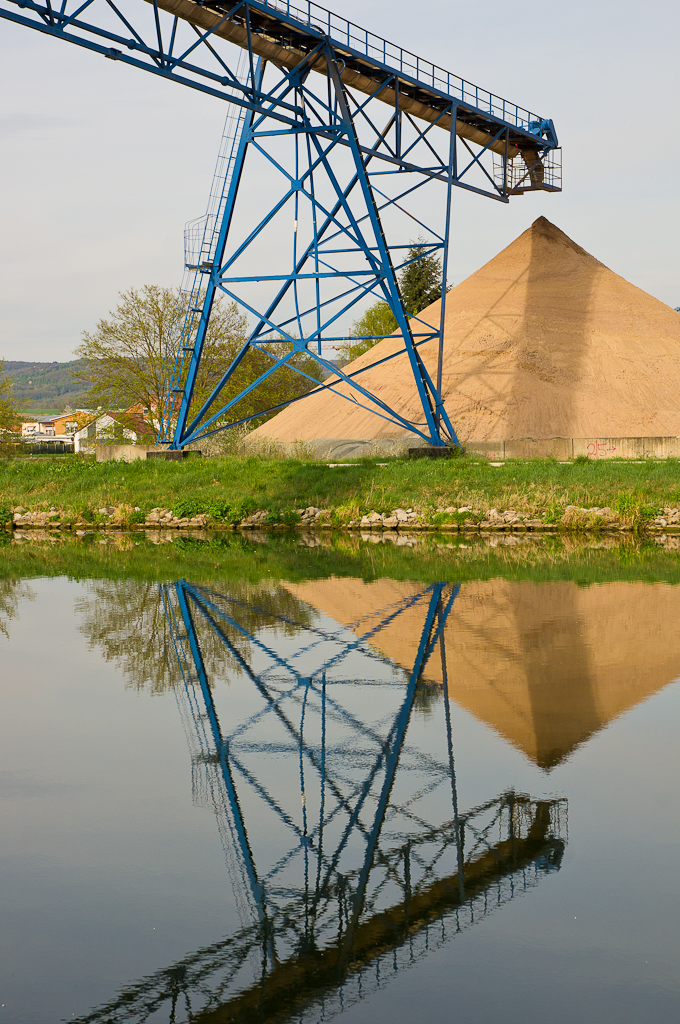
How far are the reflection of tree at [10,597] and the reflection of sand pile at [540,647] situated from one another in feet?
12.9

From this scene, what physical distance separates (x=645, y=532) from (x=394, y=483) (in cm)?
666

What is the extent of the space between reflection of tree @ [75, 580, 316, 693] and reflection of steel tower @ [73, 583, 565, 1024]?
537mm

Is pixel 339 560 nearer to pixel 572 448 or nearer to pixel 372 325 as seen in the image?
pixel 572 448

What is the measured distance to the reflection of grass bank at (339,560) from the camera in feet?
52.1

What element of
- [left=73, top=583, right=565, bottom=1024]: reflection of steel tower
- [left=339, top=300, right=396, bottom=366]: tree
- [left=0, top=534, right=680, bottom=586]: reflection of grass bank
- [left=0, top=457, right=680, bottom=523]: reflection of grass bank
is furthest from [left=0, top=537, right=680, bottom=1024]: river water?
[left=339, top=300, right=396, bottom=366]: tree

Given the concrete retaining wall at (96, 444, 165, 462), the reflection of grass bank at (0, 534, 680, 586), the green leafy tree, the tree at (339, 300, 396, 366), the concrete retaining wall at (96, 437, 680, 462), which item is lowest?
the reflection of grass bank at (0, 534, 680, 586)

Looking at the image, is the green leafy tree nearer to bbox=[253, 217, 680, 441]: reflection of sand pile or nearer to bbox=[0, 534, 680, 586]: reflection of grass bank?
bbox=[253, 217, 680, 441]: reflection of sand pile

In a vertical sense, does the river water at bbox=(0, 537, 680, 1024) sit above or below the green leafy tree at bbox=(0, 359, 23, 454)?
below

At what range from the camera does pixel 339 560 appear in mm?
18328

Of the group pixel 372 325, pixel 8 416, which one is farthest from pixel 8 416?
pixel 372 325

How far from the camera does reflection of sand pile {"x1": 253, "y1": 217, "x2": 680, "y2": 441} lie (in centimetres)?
3606

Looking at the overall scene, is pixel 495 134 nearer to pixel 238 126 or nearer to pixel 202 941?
pixel 238 126

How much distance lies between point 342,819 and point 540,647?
4.82m

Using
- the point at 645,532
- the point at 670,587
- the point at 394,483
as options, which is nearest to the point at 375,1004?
the point at 670,587
